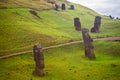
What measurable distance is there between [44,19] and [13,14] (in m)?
13.6

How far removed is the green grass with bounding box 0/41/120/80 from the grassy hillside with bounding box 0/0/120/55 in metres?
7.72

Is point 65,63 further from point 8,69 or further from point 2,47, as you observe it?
point 2,47

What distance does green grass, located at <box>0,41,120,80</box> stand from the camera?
4544 cm

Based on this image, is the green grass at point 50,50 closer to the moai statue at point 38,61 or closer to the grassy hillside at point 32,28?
the grassy hillside at point 32,28

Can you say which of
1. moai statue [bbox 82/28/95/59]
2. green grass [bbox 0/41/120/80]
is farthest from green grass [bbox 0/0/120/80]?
moai statue [bbox 82/28/95/59]

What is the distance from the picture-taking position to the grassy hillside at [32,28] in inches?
2749

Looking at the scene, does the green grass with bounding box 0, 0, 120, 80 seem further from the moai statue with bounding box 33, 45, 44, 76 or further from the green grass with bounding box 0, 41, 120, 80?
the moai statue with bounding box 33, 45, 44, 76

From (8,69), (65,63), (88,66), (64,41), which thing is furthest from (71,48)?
(8,69)

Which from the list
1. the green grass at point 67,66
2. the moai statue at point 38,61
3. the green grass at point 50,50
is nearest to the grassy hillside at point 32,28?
the green grass at point 50,50

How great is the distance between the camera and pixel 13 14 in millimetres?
92062

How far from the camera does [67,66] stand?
5225 cm

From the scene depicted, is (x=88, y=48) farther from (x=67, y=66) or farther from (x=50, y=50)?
(x=50, y=50)

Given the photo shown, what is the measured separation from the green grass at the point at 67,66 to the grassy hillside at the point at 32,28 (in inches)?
304

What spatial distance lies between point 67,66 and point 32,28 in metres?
31.8
